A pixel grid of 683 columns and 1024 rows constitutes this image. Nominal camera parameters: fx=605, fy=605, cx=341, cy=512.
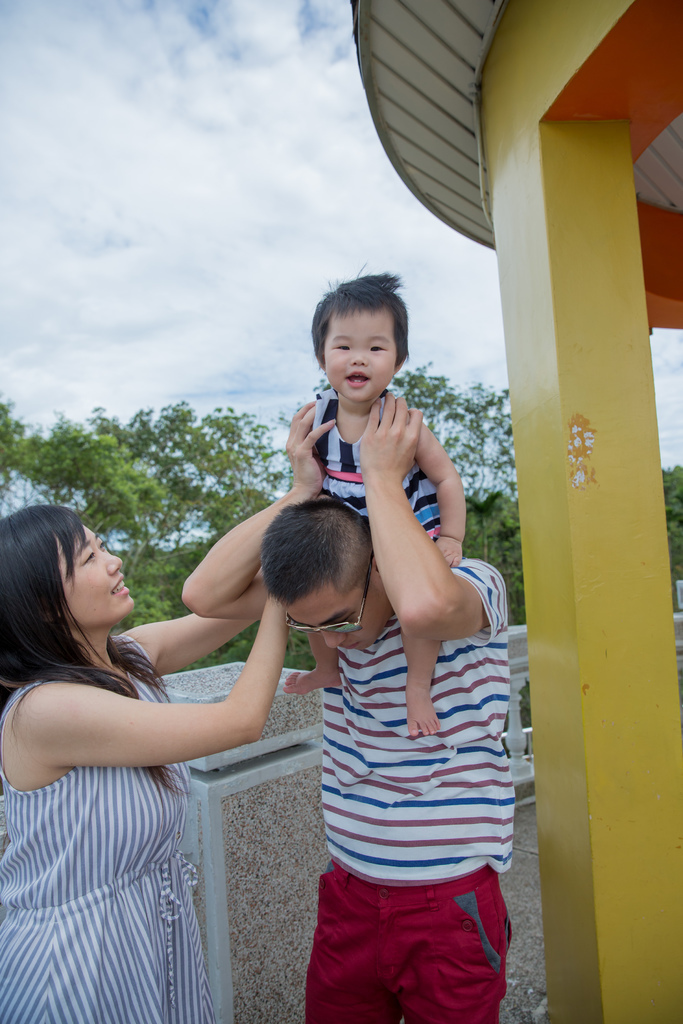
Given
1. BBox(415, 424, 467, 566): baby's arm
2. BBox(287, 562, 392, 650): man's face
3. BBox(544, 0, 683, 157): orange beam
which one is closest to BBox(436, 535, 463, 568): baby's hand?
BBox(415, 424, 467, 566): baby's arm

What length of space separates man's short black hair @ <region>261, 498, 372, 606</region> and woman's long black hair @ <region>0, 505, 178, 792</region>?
1.42ft

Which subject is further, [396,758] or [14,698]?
[396,758]

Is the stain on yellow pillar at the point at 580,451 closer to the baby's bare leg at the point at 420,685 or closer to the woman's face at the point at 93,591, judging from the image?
the baby's bare leg at the point at 420,685

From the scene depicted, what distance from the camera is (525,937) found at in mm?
2871

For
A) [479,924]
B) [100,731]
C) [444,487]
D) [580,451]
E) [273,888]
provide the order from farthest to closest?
[273,888]
[580,451]
[444,487]
[479,924]
[100,731]

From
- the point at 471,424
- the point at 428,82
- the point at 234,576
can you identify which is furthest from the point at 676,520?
the point at 234,576

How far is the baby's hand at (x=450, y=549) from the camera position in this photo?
1.59 meters

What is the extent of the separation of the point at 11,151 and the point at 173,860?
18.2m

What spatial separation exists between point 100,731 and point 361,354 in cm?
121

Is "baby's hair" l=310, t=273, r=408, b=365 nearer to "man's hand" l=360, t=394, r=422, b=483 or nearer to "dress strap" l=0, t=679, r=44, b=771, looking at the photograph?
"man's hand" l=360, t=394, r=422, b=483

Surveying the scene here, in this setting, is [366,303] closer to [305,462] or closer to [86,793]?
[305,462]

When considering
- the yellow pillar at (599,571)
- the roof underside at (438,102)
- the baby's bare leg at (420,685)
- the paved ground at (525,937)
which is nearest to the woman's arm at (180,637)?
the baby's bare leg at (420,685)

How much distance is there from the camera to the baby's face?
1797 mm

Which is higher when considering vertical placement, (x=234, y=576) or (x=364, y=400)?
(x=364, y=400)
